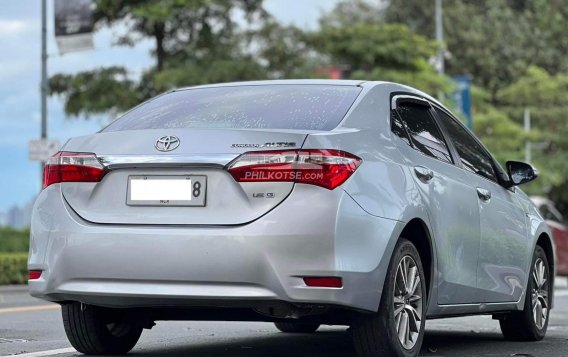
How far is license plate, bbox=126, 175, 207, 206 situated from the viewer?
5.97m

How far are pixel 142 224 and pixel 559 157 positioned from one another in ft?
156

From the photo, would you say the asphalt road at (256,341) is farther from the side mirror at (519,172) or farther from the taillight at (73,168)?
the taillight at (73,168)

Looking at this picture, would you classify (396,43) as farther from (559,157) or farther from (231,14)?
(559,157)

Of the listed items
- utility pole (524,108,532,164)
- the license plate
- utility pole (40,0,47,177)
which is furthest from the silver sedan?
utility pole (524,108,532,164)

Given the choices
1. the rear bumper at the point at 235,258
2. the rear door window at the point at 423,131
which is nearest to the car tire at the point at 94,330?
the rear bumper at the point at 235,258

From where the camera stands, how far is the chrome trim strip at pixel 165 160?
5.93m

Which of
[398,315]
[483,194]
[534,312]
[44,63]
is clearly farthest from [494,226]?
[44,63]

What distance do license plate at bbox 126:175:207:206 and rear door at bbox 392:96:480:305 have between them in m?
1.24

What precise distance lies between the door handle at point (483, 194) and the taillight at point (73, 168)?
2.50 m

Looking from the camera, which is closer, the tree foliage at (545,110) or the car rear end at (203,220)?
the car rear end at (203,220)

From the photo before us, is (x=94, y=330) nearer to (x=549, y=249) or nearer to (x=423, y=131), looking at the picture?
(x=423, y=131)

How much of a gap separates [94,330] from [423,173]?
76.6 inches

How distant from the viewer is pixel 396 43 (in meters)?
38.3

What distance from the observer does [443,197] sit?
697cm
